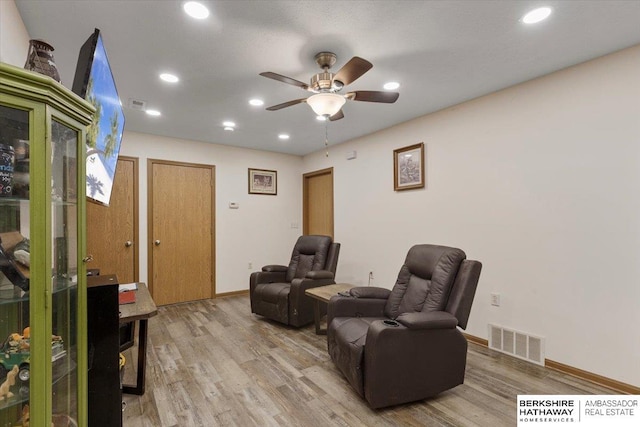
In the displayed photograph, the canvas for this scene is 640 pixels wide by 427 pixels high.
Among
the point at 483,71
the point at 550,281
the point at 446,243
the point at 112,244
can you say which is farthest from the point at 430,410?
the point at 112,244

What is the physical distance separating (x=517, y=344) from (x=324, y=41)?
9.69ft

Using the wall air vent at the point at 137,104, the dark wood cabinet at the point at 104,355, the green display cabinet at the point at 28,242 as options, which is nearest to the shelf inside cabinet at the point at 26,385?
the green display cabinet at the point at 28,242

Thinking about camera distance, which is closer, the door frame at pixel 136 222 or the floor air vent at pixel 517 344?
the floor air vent at pixel 517 344

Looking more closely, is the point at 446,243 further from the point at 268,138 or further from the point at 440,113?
the point at 268,138

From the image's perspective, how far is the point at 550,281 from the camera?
246 cm

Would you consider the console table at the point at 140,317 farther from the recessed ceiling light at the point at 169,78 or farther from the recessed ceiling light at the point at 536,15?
the recessed ceiling light at the point at 536,15

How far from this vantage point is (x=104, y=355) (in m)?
1.61

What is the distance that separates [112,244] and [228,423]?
3056mm

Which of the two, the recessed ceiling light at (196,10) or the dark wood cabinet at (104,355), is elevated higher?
the recessed ceiling light at (196,10)

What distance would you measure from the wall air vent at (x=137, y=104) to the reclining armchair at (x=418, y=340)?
9.13ft

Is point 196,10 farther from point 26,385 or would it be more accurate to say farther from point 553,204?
point 553,204

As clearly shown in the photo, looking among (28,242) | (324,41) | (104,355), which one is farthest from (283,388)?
(324,41)

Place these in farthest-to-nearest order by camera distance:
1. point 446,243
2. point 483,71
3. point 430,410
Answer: point 446,243
point 483,71
point 430,410

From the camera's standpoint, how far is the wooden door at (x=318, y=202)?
499cm
